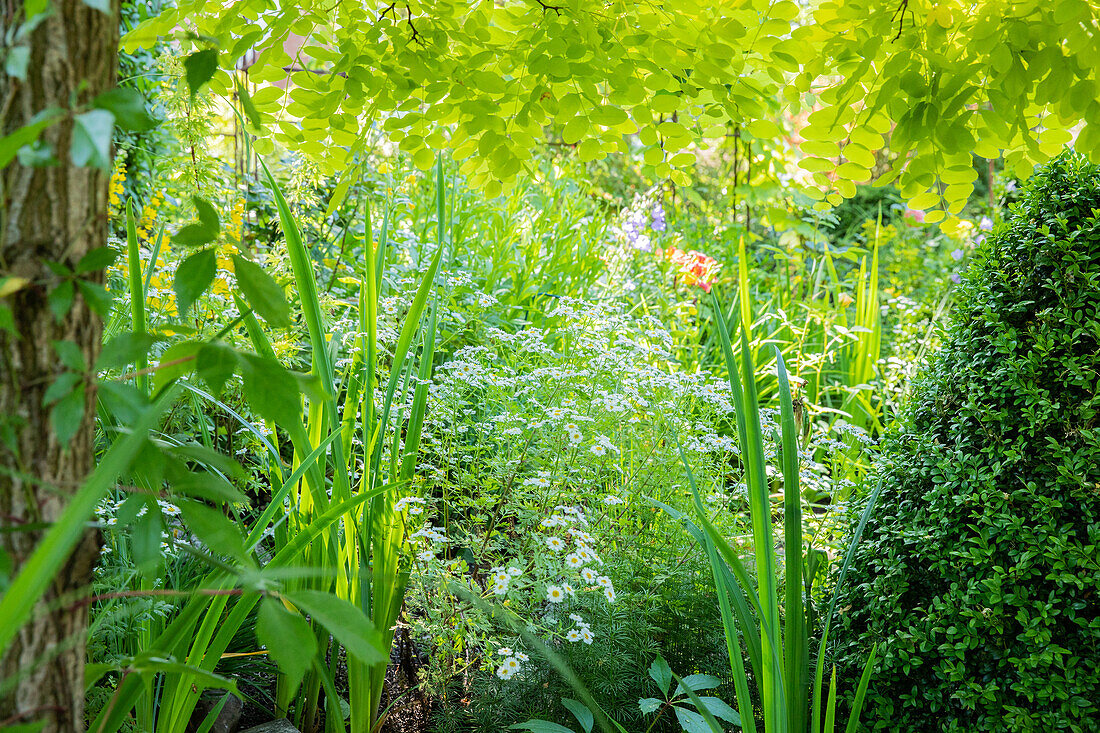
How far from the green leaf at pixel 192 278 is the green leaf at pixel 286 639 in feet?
0.88

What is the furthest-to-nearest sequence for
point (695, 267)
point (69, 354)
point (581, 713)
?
point (695, 267)
point (581, 713)
point (69, 354)

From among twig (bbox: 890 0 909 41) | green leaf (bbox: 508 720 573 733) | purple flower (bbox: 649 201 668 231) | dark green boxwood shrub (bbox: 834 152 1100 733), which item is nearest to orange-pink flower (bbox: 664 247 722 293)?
purple flower (bbox: 649 201 668 231)

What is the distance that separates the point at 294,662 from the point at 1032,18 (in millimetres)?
1485

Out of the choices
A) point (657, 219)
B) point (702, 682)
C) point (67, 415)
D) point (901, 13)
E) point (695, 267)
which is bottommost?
point (702, 682)

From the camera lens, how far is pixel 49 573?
20.5 inches

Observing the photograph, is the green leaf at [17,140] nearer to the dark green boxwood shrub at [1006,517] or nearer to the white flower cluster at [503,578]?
the white flower cluster at [503,578]

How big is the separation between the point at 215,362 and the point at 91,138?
0.21 meters

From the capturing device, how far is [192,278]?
0.67 metres

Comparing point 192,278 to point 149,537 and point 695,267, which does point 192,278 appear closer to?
point 149,537

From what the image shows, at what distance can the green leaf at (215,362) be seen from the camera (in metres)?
0.63

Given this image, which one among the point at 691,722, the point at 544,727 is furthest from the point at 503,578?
the point at 691,722

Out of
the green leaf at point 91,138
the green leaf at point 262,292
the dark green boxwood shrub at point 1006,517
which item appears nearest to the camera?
the green leaf at point 91,138

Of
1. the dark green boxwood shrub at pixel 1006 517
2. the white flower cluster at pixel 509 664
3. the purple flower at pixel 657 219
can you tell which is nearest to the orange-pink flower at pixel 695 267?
the purple flower at pixel 657 219

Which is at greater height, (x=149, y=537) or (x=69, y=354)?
(x=69, y=354)
